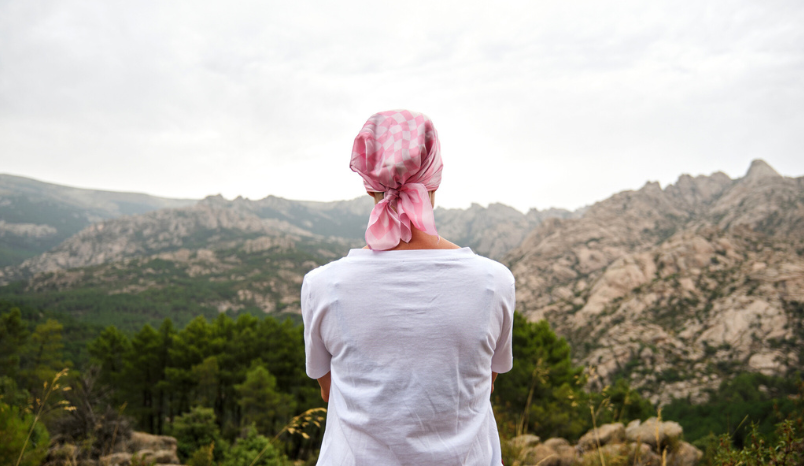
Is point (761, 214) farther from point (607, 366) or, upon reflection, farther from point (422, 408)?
point (422, 408)

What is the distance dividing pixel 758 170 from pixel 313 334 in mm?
147846

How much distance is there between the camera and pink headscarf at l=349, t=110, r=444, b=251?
1.51 meters

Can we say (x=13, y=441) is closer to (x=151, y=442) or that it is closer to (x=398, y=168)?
(x=398, y=168)

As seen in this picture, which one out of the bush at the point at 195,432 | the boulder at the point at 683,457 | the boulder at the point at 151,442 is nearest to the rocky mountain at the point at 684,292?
the boulder at the point at 683,457

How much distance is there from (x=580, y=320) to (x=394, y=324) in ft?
209

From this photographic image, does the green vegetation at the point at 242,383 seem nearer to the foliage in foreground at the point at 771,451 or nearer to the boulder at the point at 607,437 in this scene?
the boulder at the point at 607,437

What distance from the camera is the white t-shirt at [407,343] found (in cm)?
136

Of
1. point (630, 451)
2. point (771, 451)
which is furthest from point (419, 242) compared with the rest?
point (630, 451)

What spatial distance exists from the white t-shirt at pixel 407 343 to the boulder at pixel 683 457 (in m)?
6.89

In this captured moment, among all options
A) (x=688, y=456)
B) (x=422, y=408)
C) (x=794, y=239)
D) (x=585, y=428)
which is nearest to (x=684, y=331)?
(x=794, y=239)

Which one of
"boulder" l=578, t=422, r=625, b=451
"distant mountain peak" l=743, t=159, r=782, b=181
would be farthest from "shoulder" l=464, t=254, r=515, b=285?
"distant mountain peak" l=743, t=159, r=782, b=181

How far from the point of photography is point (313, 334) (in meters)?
1.52

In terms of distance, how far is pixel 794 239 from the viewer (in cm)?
5938

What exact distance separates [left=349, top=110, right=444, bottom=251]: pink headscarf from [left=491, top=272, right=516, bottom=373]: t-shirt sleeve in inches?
15.0
